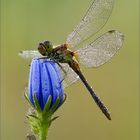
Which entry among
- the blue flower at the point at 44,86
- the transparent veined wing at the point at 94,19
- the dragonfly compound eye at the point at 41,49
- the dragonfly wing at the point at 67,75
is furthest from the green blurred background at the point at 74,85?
the blue flower at the point at 44,86

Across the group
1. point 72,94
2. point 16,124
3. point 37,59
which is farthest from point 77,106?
point 37,59

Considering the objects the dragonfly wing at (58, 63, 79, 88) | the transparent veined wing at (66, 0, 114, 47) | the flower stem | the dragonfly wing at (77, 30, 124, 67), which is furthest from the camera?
the transparent veined wing at (66, 0, 114, 47)

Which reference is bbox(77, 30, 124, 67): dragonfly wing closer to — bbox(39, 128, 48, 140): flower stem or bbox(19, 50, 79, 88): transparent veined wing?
bbox(19, 50, 79, 88): transparent veined wing

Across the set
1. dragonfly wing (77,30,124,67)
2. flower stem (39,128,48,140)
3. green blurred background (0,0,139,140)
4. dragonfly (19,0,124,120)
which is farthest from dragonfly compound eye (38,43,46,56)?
green blurred background (0,0,139,140)

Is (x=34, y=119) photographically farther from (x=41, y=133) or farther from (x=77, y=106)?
(x=77, y=106)

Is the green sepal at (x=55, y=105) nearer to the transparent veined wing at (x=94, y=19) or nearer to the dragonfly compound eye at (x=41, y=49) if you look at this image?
the dragonfly compound eye at (x=41, y=49)

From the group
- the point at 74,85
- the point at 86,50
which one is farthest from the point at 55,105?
the point at 74,85
